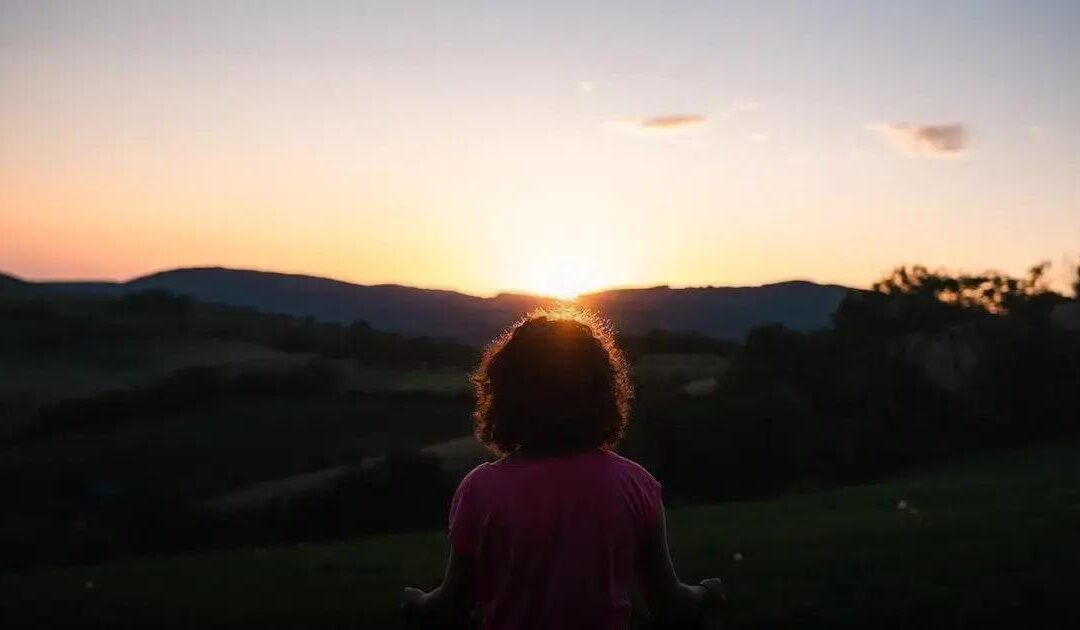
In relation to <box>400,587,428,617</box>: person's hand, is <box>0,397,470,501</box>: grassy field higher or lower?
lower

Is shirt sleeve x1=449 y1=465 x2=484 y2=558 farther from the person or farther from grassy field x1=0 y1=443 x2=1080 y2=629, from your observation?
grassy field x1=0 y1=443 x2=1080 y2=629

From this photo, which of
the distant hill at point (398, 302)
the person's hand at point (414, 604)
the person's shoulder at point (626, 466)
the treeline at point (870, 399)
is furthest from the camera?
the distant hill at point (398, 302)

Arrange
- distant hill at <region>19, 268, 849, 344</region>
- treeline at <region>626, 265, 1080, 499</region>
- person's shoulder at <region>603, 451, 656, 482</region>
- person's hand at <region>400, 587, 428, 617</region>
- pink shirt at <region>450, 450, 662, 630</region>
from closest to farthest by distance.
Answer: pink shirt at <region>450, 450, 662, 630</region>
person's shoulder at <region>603, 451, 656, 482</region>
person's hand at <region>400, 587, 428, 617</region>
treeline at <region>626, 265, 1080, 499</region>
distant hill at <region>19, 268, 849, 344</region>

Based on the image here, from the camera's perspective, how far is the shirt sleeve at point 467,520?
257cm

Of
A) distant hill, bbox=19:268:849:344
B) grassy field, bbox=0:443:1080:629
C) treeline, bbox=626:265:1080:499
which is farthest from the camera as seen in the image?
distant hill, bbox=19:268:849:344

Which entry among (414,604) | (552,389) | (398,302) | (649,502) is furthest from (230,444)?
(649,502)

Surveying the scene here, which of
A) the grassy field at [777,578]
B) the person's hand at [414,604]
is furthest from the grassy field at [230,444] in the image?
the person's hand at [414,604]

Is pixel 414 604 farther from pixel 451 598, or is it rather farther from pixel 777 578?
pixel 777 578

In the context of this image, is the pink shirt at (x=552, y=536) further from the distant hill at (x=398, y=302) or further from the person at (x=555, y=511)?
the distant hill at (x=398, y=302)

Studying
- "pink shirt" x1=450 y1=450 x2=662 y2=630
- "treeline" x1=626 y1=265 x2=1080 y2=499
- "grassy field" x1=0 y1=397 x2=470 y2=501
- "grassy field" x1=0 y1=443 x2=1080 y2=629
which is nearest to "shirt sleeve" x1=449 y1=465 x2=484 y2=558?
"pink shirt" x1=450 y1=450 x2=662 y2=630

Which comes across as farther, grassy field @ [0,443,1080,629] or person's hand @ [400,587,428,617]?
grassy field @ [0,443,1080,629]

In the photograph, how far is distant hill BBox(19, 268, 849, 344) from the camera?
117ft

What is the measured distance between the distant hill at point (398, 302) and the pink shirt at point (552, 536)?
29851 mm

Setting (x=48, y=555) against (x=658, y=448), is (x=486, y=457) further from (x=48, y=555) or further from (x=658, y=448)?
(x=48, y=555)
